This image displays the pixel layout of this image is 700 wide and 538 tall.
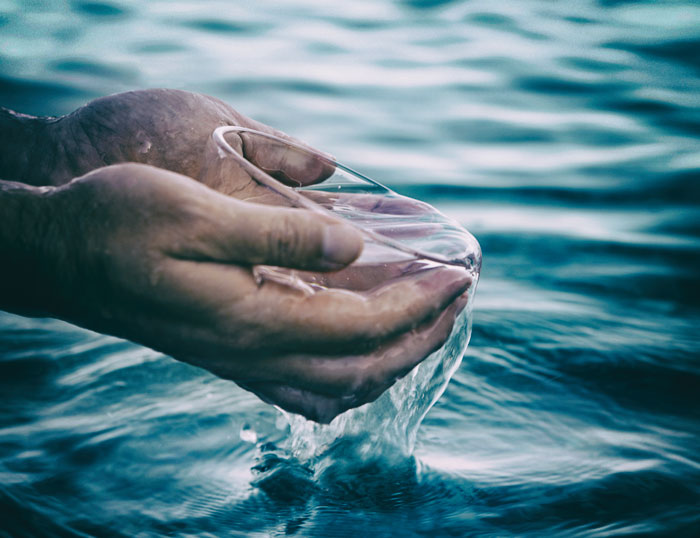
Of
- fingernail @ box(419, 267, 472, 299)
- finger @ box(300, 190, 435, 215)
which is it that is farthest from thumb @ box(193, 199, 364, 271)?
finger @ box(300, 190, 435, 215)

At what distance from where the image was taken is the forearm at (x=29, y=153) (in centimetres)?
237

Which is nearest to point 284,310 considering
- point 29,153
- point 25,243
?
point 25,243

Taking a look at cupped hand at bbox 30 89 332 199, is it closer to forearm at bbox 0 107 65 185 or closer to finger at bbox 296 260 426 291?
forearm at bbox 0 107 65 185

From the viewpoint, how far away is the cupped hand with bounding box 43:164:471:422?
1347 mm

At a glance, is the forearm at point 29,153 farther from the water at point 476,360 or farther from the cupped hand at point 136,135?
the water at point 476,360

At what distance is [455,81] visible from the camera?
7.10m

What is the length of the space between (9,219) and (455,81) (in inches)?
242

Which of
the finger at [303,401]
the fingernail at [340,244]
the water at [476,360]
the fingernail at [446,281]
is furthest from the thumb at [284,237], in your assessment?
the water at [476,360]

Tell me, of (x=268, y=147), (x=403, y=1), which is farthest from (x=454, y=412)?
(x=403, y=1)

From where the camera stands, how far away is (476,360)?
2.98 metres

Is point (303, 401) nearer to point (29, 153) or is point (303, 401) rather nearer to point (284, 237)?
point (284, 237)

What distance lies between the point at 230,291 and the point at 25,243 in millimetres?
517

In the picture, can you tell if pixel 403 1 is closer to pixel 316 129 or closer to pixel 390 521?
pixel 316 129

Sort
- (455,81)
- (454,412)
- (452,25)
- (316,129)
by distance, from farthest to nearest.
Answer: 1. (452,25)
2. (455,81)
3. (316,129)
4. (454,412)
